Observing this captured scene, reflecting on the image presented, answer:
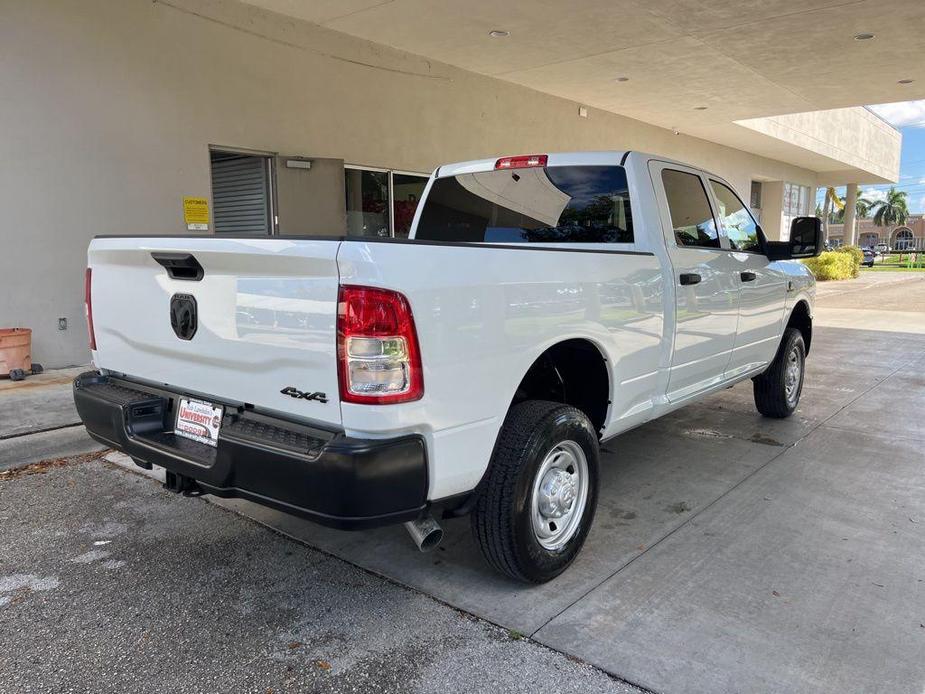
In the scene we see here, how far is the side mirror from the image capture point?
5.20 meters

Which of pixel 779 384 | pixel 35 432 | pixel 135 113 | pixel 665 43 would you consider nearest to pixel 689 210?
pixel 779 384

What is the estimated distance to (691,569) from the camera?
3.36m

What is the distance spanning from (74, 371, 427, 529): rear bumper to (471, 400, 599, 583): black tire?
48 cm

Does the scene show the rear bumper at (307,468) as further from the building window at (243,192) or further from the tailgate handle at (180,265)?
the building window at (243,192)

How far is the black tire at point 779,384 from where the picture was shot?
594cm

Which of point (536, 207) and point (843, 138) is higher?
point (843, 138)

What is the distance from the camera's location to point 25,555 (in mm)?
3555

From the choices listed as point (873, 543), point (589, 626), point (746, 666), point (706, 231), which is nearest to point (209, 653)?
point (589, 626)

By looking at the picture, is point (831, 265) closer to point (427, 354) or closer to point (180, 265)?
point (427, 354)

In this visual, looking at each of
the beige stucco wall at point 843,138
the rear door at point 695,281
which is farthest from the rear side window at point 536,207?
the beige stucco wall at point 843,138

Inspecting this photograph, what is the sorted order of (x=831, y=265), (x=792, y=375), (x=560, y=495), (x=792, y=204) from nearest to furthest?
(x=560, y=495) → (x=792, y=375) → (x=831, y=265) → (x=792, y=204)

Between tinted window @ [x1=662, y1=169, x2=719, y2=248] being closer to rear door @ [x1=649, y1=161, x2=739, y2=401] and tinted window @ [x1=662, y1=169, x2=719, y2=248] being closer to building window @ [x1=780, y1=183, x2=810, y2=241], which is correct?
rear door @ [x1=649, y1=161, x2=739, y2=401]

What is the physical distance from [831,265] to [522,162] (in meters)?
25.2

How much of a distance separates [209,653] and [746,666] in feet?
6.80
